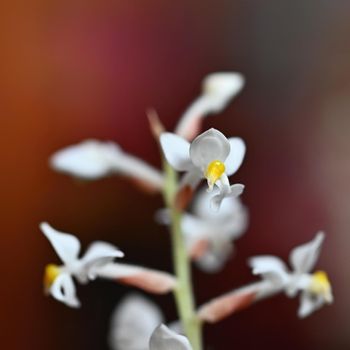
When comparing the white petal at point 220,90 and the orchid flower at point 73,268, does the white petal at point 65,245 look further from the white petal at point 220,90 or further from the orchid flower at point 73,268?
the white petal at point 220,90

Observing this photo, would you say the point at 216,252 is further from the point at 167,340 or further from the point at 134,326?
the point at 167,340

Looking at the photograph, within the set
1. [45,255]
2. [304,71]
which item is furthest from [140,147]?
[304,71]

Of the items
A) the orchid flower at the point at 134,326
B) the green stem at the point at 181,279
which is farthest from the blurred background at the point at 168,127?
the green stem at the point at 181,279

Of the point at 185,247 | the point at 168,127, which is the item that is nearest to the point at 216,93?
the point at 185,247

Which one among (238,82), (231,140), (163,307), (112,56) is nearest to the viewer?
(231,140)

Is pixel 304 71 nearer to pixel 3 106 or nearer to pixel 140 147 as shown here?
pixel 140 147

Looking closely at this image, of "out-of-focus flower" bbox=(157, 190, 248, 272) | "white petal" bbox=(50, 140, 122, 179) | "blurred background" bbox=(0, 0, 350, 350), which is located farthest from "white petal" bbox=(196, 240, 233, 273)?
"blurred background" bbox=(0, 0, 350, 350)
